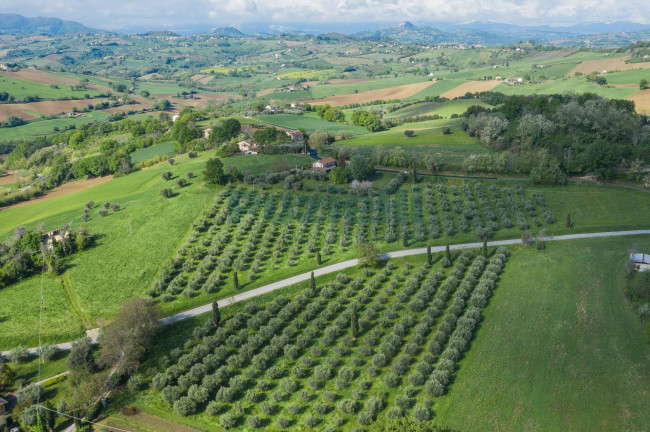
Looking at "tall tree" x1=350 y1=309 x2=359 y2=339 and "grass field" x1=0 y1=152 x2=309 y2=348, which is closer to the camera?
"tall tree" x1=350 y1=309 x2=359 y2=339

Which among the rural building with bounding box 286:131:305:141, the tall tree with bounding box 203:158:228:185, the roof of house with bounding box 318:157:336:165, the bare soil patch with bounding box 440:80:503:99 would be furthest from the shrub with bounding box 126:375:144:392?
the bare soil patch with bounding box 440:80:503:99

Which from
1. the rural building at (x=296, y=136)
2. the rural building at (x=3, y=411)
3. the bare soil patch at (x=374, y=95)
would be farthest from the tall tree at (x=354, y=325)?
the bare soil patch at (x=374, y=95)

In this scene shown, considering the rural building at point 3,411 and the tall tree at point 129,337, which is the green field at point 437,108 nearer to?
the tall tree at point 129,337

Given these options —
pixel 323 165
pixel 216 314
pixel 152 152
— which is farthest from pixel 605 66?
pixel 216 314

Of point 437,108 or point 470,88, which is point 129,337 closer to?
point 437,108

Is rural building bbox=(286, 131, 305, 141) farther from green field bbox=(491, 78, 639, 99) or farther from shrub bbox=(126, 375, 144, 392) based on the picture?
green field bbox=(491, 78, 639, 99)
